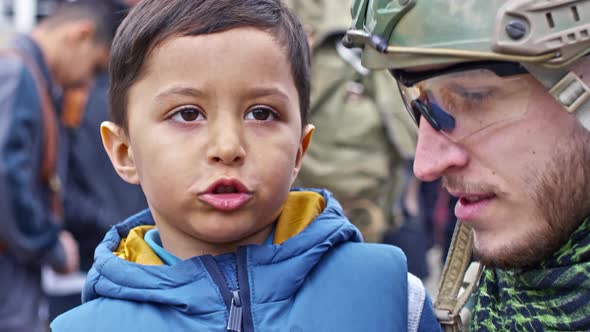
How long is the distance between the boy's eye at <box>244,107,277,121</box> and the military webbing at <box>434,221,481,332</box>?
609mm

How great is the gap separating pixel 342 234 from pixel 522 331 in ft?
1.73

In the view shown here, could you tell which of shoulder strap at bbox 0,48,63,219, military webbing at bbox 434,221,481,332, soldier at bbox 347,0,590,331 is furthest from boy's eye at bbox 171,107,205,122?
shoulder strap at bbox 0,48,63,219

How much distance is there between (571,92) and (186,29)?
96 centimetres

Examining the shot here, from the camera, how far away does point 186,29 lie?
8.71ft

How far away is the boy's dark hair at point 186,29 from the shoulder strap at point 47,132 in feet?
10.3

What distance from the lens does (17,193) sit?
5734 millimetres

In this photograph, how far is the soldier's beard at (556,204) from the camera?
98.7 inches

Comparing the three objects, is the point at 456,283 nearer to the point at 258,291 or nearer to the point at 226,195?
the point at 258,291

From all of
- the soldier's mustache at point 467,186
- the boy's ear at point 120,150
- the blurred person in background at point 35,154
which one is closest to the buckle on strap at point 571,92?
the soldier's mustache at point 467,186

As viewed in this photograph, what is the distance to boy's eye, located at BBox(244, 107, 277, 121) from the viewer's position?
2656 mm

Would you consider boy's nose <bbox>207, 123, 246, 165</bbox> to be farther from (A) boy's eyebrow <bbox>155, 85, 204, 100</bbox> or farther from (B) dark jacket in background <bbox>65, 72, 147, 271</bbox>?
(B) dark jacket in background <bbox>65, 72, 147, 271</bbox>

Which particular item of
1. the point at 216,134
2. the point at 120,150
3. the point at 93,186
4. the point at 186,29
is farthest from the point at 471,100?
the point at 93,186

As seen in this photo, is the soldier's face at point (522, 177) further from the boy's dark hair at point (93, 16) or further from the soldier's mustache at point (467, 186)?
the boy's dark hair at point (93, 16)

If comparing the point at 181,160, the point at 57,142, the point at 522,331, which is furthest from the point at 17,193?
the point at 522,331
